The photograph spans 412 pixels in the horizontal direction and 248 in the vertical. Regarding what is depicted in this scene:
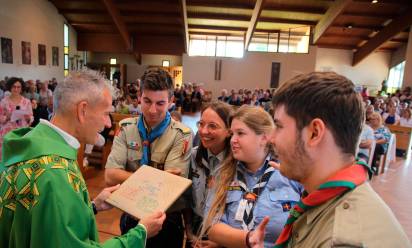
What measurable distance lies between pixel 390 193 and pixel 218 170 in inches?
183

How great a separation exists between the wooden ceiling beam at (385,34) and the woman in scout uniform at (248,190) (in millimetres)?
13927

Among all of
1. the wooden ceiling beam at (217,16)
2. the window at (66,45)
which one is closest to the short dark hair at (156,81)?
the wooden ceiling beam at (217,16)

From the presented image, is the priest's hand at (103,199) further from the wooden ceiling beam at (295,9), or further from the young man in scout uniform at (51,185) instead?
the wooden ceiling beam at (295,9)

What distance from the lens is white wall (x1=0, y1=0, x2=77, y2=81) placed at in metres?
10.8

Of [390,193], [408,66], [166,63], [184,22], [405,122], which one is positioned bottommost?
[390,193]

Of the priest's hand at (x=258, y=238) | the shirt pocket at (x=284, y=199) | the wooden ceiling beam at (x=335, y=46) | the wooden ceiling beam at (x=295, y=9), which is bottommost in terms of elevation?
the priest's hand at (x=258, y=238)

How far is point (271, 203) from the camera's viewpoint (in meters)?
Answer: 1.52

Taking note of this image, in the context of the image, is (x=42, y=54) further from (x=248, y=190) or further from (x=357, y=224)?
(x=357, y=224)

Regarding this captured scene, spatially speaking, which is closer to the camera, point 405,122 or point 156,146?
point 156,146

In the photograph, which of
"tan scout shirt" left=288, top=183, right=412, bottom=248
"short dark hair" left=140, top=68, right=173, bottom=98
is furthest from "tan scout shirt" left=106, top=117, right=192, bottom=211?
"tan scout shirt" left=288, top=183, right=412, bottom=248

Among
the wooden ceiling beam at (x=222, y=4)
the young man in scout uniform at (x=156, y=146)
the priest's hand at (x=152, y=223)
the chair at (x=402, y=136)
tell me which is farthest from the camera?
the wooden ceiling beam at (x=222, y=4)

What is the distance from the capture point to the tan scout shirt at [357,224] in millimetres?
746

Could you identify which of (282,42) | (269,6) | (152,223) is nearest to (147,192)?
(152,223)

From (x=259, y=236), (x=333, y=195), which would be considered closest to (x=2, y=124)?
A: (x=259, y=236)
